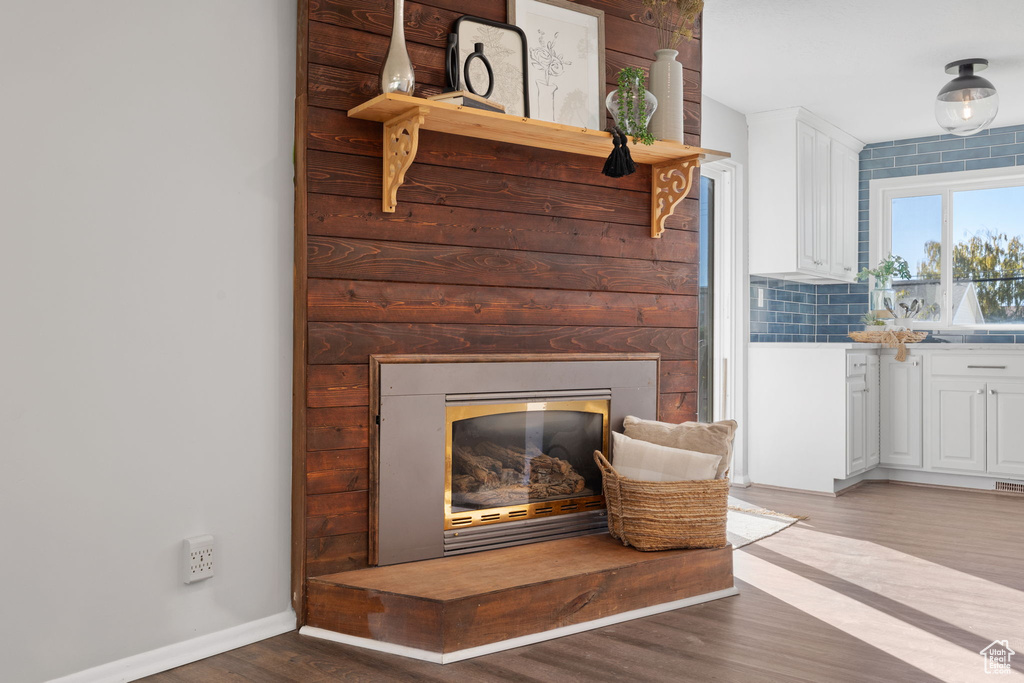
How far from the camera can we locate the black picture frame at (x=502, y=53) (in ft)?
8.95

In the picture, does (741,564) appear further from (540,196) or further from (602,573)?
(540,196)

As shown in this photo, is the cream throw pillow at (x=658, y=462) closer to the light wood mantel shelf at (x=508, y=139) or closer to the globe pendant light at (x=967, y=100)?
the light wood mantel shelf at (x=508, y=139)

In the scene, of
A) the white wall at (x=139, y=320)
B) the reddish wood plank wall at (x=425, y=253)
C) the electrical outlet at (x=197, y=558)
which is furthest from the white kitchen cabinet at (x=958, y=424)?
the electrical outlet at (x=197, y=558)

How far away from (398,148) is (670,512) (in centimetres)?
146

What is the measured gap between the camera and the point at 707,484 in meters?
2.74

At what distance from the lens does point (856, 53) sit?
4.14 meters

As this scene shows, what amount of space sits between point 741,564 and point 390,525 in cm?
152

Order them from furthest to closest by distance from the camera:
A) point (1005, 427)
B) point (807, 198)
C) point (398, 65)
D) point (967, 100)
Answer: point (807, 198) < point (1005, 427) < point (967, 100) < point (398, 65)

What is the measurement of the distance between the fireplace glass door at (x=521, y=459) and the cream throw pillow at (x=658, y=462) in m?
0.19

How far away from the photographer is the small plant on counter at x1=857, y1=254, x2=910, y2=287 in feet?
18.8

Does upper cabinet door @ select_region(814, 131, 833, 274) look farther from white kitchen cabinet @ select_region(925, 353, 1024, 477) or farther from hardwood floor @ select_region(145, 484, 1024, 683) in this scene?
hardwood floor @ select_region(145, 484, 1024, 683)

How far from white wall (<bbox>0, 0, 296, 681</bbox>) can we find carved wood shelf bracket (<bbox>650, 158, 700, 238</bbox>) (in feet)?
4.72

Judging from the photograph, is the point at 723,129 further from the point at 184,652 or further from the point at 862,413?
the point at 184,652

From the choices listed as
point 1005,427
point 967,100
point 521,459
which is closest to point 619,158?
point 521,459
